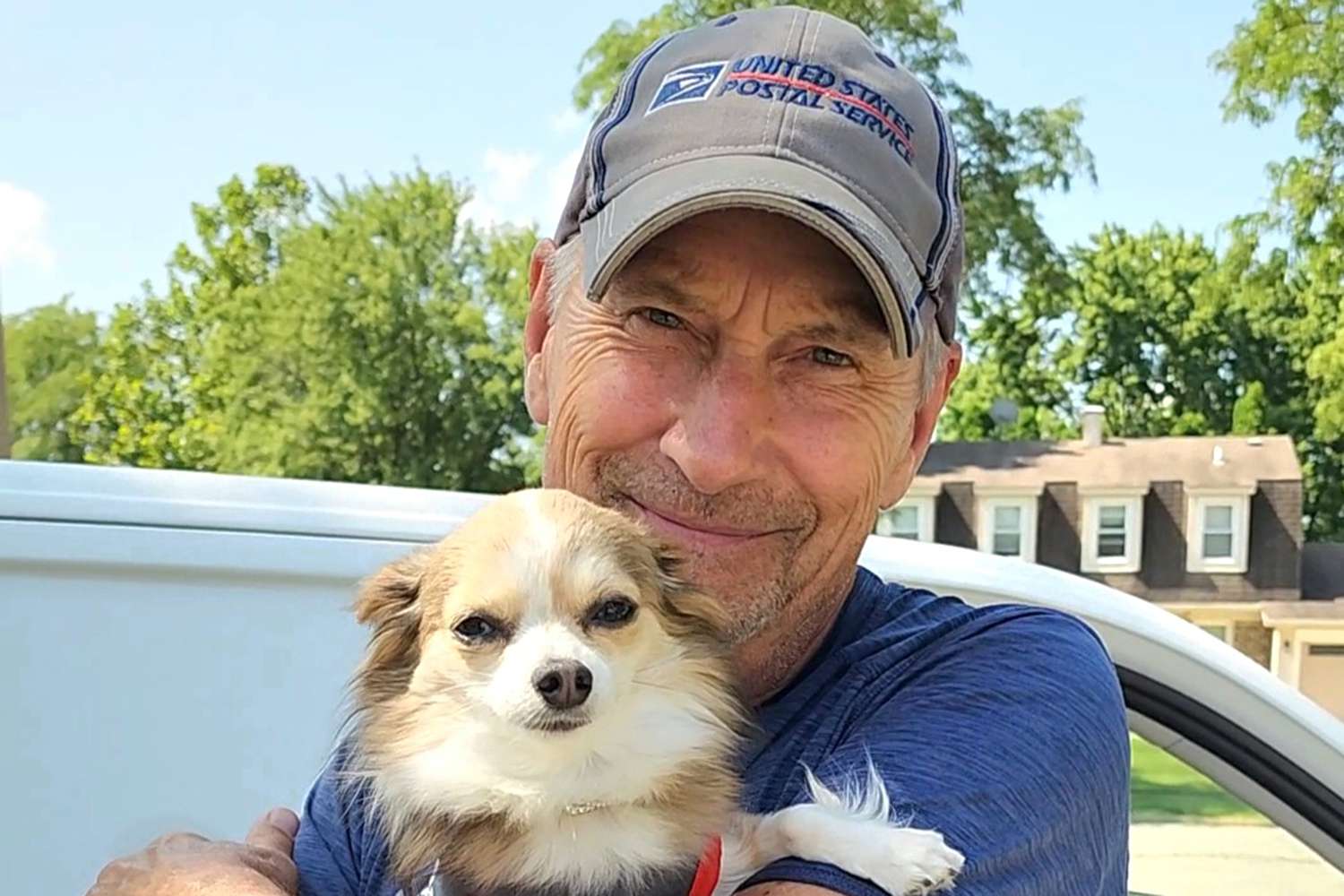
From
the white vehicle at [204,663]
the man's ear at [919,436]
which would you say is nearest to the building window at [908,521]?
the white vehicle at [204,663]

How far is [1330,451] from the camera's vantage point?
88.7 feet

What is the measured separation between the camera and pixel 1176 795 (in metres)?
3.20

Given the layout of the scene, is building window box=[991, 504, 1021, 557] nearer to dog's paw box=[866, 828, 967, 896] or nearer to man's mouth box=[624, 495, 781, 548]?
man's mouth box=[624, 495, 781, 548]

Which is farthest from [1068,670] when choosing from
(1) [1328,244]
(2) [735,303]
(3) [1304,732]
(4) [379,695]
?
(1) [1328,244]

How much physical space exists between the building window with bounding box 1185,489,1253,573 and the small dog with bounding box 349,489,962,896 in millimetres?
22496

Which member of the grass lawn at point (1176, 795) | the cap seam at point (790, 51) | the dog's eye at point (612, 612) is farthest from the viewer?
the grass lawn at point (1176, 795)

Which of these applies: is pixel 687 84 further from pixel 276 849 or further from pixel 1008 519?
pixel 1008 519

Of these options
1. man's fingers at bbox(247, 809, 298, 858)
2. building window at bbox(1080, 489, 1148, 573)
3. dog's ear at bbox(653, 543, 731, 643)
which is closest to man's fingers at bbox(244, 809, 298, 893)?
man's fingers at bbox(247, 809, 298, 858)

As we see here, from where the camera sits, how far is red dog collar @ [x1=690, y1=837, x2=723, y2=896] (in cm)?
143

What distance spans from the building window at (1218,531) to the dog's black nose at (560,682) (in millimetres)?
22659

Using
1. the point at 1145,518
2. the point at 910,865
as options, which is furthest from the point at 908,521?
the point at 910,865

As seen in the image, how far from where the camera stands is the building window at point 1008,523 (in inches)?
877

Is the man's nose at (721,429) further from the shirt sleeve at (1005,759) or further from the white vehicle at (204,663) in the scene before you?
the white vehicle at (204,663)

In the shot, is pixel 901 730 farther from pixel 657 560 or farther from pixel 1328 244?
pixel 1328 244
